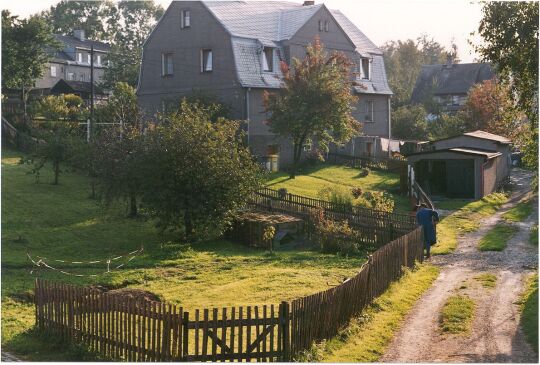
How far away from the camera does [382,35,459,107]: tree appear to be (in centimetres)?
11231

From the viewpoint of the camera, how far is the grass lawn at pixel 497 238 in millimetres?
28062

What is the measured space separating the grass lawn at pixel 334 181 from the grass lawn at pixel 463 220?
9.94ft

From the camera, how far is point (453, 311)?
17.6 metres

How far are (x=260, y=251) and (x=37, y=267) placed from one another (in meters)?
8.68

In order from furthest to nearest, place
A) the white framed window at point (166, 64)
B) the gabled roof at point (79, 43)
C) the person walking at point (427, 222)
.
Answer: the gabled roof at point (79, 43)
the white framed window at point (166, 64)
the person walking at point (427, 222)

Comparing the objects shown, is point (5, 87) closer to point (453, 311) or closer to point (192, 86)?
point (192, 86)

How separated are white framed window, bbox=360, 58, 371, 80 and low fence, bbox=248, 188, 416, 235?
2543 cm

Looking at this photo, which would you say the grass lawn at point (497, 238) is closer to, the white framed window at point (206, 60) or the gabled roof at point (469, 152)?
the gabled roof at point (469, 152)

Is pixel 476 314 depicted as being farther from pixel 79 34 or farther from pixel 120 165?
pixel 79 34

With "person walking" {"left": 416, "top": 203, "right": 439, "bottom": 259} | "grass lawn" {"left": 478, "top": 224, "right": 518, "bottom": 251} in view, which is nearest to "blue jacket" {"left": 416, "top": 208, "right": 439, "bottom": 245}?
"person walking" {"left": 416, "top": 203, "right": 439, "bottom": 259}

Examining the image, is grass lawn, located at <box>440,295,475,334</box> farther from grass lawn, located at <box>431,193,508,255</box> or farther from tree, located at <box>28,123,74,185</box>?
tree, located at <box>28,123,74,185</box>

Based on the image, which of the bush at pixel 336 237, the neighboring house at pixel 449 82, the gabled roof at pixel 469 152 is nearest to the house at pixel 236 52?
the gabled roof at pixel 469 152

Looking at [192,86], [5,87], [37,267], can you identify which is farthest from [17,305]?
[5,87]

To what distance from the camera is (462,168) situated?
4284 centimetres
